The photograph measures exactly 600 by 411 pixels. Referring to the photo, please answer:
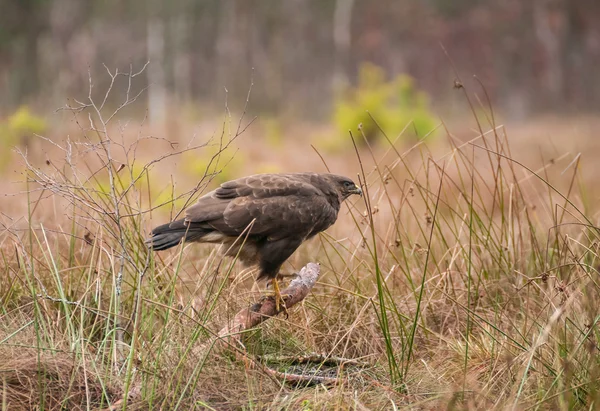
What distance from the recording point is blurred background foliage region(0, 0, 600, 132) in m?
24.2

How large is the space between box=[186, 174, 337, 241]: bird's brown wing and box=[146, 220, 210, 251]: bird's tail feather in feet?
0.19

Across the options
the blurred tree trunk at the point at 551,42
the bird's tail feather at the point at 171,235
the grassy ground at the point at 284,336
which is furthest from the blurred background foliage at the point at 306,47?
the grassy ground at the point at 284,336

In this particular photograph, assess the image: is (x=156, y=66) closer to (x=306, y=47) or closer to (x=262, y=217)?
(x=306, y=47)

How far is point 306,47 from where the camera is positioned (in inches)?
1092

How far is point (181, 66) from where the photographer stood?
2588cm

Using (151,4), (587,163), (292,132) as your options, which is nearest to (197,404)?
Result: (587,163)

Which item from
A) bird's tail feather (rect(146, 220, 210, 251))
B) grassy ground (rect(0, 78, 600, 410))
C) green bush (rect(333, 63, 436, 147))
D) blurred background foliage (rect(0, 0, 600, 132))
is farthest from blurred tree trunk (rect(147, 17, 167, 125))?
grassy ground (rect(0, 78, 600, 410))

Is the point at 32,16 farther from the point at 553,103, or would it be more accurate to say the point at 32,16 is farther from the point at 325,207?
the point at 325,207

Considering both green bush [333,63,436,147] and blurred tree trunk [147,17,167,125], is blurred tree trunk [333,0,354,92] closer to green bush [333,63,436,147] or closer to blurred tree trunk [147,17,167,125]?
blurred tree trunk [147,17,167,125]

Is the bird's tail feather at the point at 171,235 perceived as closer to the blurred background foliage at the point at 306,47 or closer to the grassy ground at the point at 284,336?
the grassy ground at the point at 284,336

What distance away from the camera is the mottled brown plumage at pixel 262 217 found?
3900 mm

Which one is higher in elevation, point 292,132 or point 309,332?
point 309,332

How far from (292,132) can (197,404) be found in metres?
15.5

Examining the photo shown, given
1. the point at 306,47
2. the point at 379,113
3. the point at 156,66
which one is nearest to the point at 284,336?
the point at 379,113
